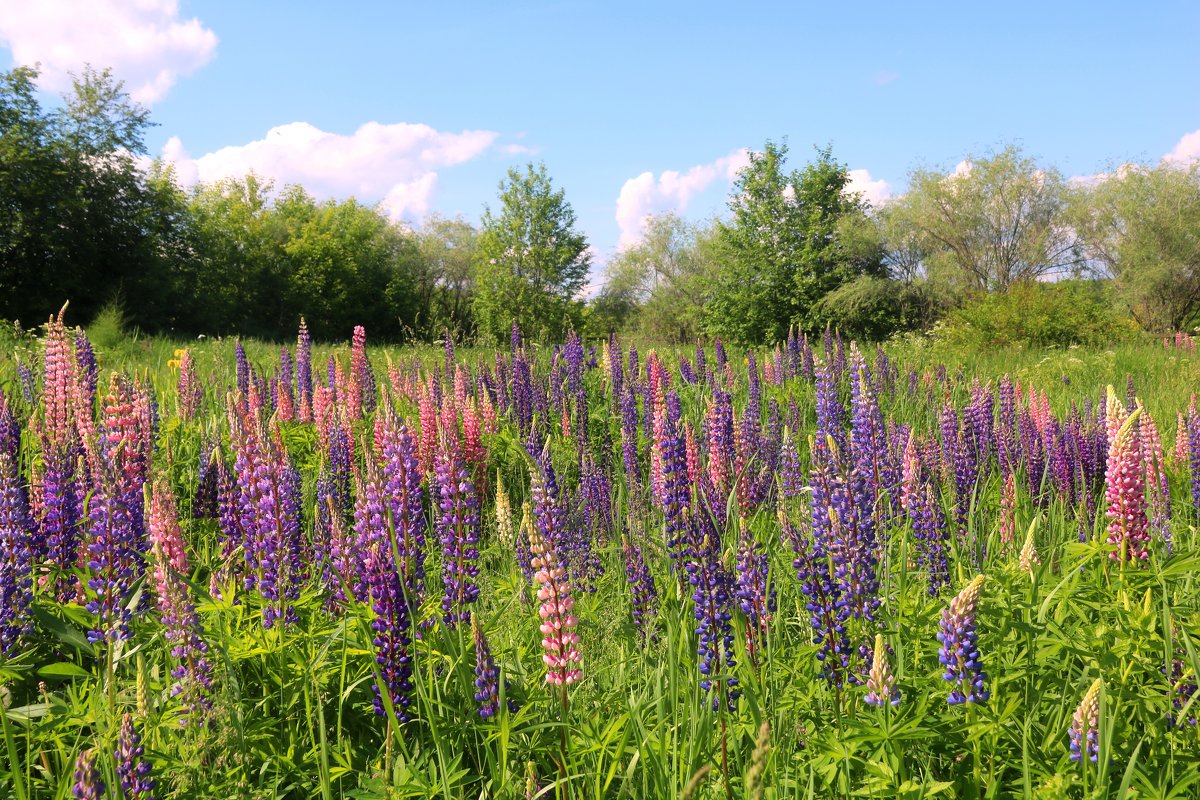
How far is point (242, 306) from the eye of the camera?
160 feet

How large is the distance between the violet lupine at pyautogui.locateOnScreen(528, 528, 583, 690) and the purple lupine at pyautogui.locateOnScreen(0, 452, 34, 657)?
1.68 m

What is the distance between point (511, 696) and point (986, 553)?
2.30 meters

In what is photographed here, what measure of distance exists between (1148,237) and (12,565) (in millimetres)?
54528

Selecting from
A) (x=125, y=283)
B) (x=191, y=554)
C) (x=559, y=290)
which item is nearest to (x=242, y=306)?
(x=125, y=283)

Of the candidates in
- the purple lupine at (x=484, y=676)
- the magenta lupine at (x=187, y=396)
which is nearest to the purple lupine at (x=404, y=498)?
the purple lupine at (x=484, y=676)

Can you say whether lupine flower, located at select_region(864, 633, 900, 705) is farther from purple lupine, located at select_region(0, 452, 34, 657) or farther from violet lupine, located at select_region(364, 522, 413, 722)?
purple lupine, located at select_region(0, 452, 34, 657)

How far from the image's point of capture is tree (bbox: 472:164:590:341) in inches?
2290

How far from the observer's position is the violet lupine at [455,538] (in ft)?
9.61

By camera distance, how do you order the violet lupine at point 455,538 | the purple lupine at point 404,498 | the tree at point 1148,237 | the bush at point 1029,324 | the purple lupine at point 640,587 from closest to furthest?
the purple lupine at point 404,498, the violet lupine at point 455,538, the purple lupine at point 640,587, the bush at point 1029,324, the tree at point 1148,237

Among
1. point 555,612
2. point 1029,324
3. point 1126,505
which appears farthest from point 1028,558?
point 1029,324

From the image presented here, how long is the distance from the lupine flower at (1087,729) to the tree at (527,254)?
56.0 m

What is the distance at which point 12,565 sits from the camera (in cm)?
250

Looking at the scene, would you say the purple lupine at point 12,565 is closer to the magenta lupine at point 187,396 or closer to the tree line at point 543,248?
the magenta lupine at point 187,396

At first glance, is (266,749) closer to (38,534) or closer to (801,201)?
(38,534)
